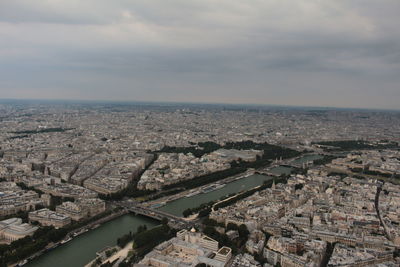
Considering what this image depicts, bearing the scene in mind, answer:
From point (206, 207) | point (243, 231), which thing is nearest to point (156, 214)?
point (206, 207)

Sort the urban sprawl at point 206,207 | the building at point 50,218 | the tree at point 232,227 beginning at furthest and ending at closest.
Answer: the building at point 50,218, the tree at point 232,227, the urban sprawl at point 206,207

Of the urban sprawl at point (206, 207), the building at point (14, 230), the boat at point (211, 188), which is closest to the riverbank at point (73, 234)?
the urban sprawl at point (206, 207)

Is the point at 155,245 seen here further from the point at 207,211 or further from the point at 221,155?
the point at 221,155

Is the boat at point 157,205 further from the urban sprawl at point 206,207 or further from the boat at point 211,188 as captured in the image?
the boat at point 211,188

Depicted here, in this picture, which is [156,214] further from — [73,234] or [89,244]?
[73,234]

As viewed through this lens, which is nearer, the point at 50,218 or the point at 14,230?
the point at 14,230

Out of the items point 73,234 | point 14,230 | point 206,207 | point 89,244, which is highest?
point 206,207

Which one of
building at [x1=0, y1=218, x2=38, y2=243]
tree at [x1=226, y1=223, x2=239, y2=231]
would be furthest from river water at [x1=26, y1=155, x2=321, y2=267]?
tree at [x1=226, y1=223, x2=239, y2=231]

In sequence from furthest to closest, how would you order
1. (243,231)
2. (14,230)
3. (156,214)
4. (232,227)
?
(156,214) → (232,227) → (243,231) → (14,230)
